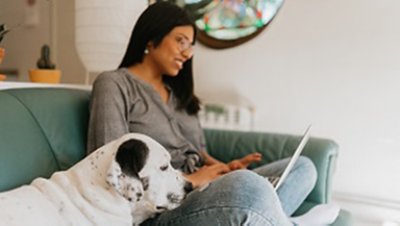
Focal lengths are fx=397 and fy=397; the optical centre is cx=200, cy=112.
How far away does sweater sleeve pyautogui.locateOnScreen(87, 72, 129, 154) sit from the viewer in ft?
3.93

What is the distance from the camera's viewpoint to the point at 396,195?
182cm

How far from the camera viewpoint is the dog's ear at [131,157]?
903 mm

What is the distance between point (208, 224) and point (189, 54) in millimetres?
720

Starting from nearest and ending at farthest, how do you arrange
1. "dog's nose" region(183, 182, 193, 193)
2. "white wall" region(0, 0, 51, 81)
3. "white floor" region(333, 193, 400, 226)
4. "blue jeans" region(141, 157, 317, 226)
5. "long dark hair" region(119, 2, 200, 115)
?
"blue jeans" region(141, 157, 317, 226) < "dog's nose" region(183, 182, 193, 193) < "long dark hair" region(119, 2, 200, 115) < "white floor" region(333, 193, 400, 226) < "white wall" region(0, 0, 51, 81)

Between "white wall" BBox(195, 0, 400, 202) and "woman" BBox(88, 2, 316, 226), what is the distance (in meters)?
0.58

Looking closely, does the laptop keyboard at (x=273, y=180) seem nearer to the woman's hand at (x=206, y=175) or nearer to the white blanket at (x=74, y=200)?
the woman's hand at (x=206, y=175)

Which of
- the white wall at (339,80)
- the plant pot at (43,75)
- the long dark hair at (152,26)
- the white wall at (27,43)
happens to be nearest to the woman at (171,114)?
the long dark hair at (152,26)

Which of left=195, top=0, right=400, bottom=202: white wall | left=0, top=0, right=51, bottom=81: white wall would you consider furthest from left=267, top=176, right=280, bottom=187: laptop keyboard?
left=0, top=0, right=51, bottom=81: white wall

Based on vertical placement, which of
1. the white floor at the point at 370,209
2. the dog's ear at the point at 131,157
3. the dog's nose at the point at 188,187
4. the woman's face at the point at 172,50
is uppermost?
the woman's face at the point at 172,50

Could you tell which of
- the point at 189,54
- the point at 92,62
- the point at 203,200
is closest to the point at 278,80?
the point at 189,54

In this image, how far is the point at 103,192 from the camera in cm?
92

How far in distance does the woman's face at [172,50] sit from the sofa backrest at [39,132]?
304 mm

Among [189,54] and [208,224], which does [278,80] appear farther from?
[208,224]

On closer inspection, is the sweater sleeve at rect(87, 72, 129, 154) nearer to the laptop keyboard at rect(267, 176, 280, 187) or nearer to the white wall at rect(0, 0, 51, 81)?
the laptop keyboard at rect(267, 176, 280, 187)
